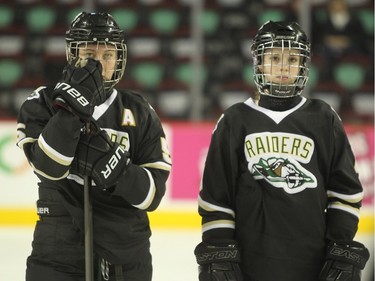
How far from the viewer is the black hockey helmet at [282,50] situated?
186 centimetres

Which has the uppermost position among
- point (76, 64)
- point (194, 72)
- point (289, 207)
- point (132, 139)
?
point (194, 72)

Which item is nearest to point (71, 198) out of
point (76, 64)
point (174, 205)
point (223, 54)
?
point (76, 64)

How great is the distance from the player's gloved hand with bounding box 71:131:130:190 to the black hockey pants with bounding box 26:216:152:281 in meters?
0.18

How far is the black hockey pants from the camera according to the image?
1.91m

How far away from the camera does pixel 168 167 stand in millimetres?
1987

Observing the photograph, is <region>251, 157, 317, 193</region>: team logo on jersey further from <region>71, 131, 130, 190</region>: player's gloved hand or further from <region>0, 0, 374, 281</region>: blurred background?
A: <region>0, 0, 374, 281</region>: blurred background

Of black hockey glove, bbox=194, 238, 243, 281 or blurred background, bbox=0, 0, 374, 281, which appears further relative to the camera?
blurred background, bbox=0, 0, 374, 281

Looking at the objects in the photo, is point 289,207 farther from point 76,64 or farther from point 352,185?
point 76,64

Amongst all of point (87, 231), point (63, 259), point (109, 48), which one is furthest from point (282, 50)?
point (63, 259)

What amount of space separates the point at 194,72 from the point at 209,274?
10.9ft

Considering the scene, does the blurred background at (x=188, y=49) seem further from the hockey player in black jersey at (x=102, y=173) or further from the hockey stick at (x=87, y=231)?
the hockey stick at (x=87, y=231)

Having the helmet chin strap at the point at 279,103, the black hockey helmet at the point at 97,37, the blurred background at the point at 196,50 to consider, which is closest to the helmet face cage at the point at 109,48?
the black hockey helmet at the point at 97,37

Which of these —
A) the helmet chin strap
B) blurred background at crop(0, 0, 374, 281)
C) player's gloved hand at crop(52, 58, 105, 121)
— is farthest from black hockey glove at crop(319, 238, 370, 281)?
blurred background at crop(0, 0, 374, 281)

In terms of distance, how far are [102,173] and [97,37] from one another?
350 millimetres
